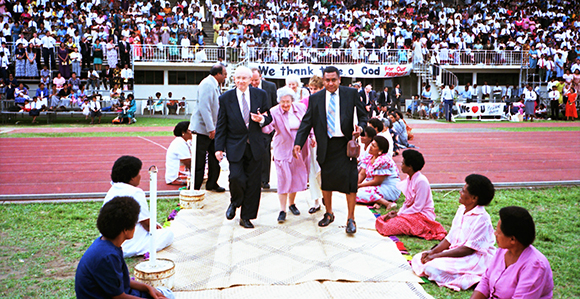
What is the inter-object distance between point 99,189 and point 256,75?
3.25 metres

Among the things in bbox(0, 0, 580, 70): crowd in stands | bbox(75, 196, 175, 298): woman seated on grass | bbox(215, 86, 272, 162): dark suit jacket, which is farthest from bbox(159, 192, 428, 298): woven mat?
bbox(0, 0, 580, 70): crowd in stands

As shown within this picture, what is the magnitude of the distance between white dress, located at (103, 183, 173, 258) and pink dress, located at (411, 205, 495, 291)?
2.65 meters

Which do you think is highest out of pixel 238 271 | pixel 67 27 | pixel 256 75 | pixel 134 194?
pixel 67 27

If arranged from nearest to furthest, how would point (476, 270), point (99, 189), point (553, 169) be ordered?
point (476, 270)
point (99, 189)
point (553, 169)

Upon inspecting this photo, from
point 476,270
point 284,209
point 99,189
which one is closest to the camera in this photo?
point 476,270

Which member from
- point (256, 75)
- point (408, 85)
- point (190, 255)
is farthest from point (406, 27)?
point (190, 255)

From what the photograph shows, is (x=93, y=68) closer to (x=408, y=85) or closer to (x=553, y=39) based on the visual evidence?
(x=408, y=85)

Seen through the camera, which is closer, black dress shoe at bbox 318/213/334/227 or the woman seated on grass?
the woman seated on grass

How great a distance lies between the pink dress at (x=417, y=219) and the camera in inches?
232

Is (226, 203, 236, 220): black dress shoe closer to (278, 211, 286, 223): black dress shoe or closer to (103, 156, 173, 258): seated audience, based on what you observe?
(278, 211, 286, 223): black dress shoe

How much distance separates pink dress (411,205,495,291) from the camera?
4.51 m

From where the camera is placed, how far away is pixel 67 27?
87.2 feet

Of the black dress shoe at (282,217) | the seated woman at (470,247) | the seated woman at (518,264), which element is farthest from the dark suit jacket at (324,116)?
the seated woman at (518,264)

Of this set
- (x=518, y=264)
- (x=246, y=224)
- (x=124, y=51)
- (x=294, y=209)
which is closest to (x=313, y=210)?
(x=294, y=209)
